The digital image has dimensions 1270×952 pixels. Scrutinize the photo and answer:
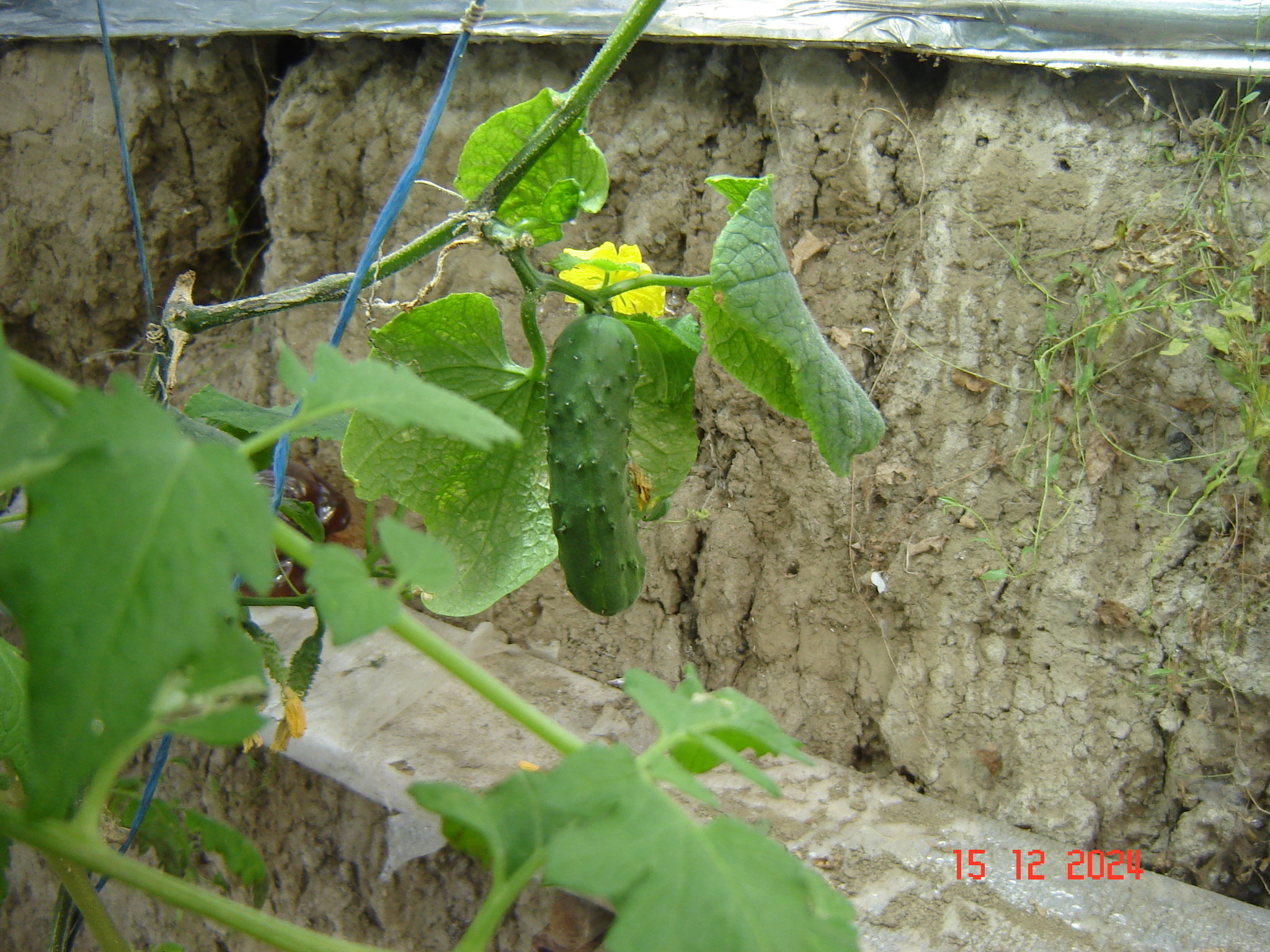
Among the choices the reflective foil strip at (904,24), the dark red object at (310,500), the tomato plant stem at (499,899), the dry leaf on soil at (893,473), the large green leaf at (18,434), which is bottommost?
the dark red object at (310,500)

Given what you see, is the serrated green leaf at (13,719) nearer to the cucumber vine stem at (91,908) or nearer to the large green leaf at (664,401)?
the cucumber vine stem at (91,908)

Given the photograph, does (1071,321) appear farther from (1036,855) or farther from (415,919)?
(415,919)

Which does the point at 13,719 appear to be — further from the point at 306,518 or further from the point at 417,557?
the point at 306,518

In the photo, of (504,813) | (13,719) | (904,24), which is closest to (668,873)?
(504,813)

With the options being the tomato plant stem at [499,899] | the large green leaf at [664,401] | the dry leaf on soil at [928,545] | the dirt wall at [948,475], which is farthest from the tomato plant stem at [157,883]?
the dry leaf on soil at [928,545]

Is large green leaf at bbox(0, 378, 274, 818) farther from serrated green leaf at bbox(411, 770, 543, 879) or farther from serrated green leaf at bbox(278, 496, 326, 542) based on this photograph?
serrated green leaf at bbox(278, 496, 326, 542)

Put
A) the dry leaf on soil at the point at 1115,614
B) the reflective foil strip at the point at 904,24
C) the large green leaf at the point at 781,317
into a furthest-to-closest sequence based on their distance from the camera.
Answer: the dry leaf on soil at the point at 1115,614, the reflective foil strip at the point at 904,24, the large green leaf at the point at 781,317

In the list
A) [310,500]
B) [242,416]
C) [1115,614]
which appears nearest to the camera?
[242,416]
